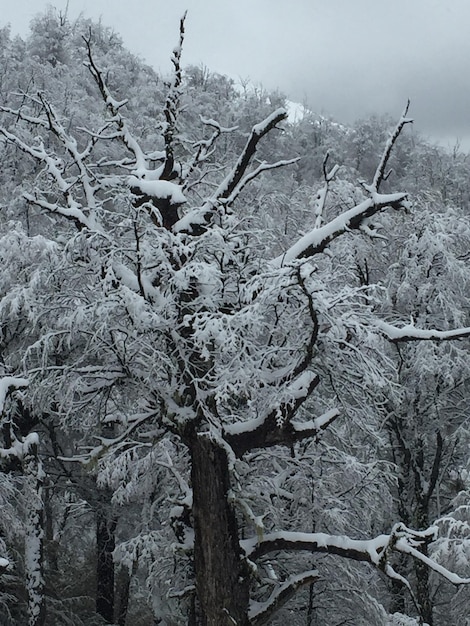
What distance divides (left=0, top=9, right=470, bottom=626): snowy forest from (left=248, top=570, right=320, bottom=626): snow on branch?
3cm

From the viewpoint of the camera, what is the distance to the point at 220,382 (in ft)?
20.5

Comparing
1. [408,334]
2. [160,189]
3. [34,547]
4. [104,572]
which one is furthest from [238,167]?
[104,572]

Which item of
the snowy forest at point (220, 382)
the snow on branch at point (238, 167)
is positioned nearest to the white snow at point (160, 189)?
the snowy forest at point (220, 382)

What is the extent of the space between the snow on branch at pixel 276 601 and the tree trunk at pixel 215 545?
6.6 inches

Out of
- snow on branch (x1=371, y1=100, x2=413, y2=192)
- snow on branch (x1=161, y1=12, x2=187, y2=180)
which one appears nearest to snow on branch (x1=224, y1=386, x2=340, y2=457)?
snow on branch (x1=371, y1=100, x2=413, y2=192)

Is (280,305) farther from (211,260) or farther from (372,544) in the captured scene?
(372,544)

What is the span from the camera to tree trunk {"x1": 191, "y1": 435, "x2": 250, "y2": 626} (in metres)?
7.08

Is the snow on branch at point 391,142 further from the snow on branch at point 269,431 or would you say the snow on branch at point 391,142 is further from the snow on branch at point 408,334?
the snow on branch at point 269,431

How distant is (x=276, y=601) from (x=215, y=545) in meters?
1.11

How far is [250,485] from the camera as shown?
956 cm

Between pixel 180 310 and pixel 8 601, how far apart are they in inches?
296

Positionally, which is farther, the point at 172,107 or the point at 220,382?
the point at 172,107

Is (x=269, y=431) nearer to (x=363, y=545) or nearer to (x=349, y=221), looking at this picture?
(x=363, y=545)

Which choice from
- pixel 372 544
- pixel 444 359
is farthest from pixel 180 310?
pixel 444 359
